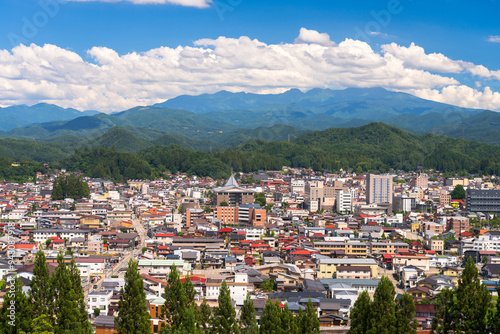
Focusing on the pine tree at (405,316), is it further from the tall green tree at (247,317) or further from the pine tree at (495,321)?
the tall green tree at (247,317)

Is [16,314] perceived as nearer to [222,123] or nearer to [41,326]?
[41,326]

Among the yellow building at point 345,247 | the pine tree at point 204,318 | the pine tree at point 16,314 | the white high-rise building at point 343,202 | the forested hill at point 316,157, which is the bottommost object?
the pine tree at point 204,318

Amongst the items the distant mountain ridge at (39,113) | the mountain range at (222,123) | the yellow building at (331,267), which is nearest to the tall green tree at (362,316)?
the yellow building at (331,267)

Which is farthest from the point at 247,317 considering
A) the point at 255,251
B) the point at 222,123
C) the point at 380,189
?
the point at 222,123

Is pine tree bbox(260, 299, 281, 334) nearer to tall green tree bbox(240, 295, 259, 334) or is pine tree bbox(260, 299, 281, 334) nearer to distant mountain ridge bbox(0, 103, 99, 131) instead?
tall green tree bbox(240, 295, 259, 334)

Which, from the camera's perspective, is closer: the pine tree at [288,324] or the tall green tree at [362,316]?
the pine tree at [288,324]

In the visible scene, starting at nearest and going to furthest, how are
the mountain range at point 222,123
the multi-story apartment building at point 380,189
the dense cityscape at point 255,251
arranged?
the dense cityscape at point 255,251, the multi-story apartment building at point 380,189, the mountain range at point 222,123
